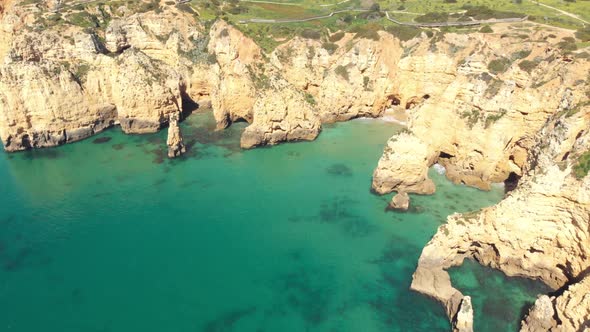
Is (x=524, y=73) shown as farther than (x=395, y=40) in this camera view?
No

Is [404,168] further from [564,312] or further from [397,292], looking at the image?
[564,312]

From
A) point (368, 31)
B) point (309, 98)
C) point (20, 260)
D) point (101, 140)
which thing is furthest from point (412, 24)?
point (20, 260)

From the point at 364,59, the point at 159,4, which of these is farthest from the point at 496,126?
the point at 159,4

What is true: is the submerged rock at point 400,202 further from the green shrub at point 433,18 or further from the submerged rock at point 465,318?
the green shrub at point 433,18

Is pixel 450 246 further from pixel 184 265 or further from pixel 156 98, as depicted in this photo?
pixel 156 98

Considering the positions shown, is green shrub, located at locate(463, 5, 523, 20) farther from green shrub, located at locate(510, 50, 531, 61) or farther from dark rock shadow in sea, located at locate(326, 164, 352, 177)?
dark rock shadow in sea, located at locate(326, 164, 352, 177)
